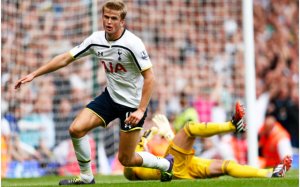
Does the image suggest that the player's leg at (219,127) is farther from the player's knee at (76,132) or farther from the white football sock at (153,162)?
the player's knee at (76,132)

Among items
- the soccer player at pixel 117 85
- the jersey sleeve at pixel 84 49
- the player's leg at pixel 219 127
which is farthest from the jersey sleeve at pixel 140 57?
the player's leg at pixel 219 127

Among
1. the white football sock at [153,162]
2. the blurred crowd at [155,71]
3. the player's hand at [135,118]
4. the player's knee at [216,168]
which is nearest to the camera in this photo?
the player's hand at [135,118]

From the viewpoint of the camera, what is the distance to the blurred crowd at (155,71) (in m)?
16.2

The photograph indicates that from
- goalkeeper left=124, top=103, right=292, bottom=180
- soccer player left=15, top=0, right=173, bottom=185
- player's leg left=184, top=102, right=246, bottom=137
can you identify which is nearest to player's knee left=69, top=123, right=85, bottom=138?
soccer player left=15, top=0, right=173, bottom=185

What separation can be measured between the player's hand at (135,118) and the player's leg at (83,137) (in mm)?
547

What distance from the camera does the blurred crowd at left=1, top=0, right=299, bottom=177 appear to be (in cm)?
1619

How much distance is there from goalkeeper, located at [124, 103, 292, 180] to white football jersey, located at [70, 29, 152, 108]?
981 millimetres

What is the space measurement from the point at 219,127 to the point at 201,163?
51 cm

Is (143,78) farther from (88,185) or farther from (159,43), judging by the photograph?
(159,43)

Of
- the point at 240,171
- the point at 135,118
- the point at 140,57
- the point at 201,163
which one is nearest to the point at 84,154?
the point at 135,118

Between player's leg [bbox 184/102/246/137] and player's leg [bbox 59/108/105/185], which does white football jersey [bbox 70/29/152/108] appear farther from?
player's leg [bbox 184/102/246/137]

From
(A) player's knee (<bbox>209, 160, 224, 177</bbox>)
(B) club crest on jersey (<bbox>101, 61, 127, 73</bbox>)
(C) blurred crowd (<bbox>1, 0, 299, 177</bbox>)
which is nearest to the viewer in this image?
(B) club crest on jersey (<bbox>101, 61, 127, 73</bbox>)

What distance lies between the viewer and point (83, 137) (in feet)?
31.3

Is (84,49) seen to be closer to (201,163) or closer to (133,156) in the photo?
(133,156)
